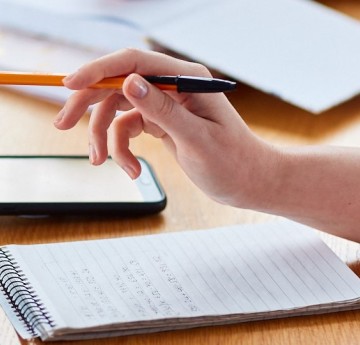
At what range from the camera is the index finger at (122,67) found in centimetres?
85

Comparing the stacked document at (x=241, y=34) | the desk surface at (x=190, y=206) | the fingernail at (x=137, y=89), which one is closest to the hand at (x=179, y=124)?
the fingernail at (x=137, y=89)

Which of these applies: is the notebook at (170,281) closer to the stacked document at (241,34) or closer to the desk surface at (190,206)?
the desk surface at (190,206)

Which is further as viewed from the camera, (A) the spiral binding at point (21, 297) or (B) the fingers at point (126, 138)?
(B) the fingers at point (126, 138)

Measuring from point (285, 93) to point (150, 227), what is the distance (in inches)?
16.1

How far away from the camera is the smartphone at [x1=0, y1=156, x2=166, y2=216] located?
1.01m

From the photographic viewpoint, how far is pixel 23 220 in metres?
1.01

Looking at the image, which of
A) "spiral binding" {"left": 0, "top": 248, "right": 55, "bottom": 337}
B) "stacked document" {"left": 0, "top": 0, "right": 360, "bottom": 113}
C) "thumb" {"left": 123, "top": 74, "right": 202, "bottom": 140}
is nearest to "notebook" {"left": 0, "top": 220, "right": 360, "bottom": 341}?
"spiral binding" {"left": 0, "top": 248, "right": 55, "bottom": 337}

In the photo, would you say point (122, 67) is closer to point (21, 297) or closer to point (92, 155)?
point (92, 155)

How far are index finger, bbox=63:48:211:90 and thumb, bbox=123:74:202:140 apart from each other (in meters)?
Result: 0.04

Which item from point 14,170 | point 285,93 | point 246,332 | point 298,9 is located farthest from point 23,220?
point 298,9

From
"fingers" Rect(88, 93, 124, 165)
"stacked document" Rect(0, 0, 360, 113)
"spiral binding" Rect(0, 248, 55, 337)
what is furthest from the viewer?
"stacked document" Rect(0, 0, 360, 113)

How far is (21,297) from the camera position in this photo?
0.82 m

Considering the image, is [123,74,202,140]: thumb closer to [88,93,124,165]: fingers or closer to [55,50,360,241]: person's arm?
[55,50,360,241]: person's arm

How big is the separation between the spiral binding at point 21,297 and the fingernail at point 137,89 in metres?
0.20
